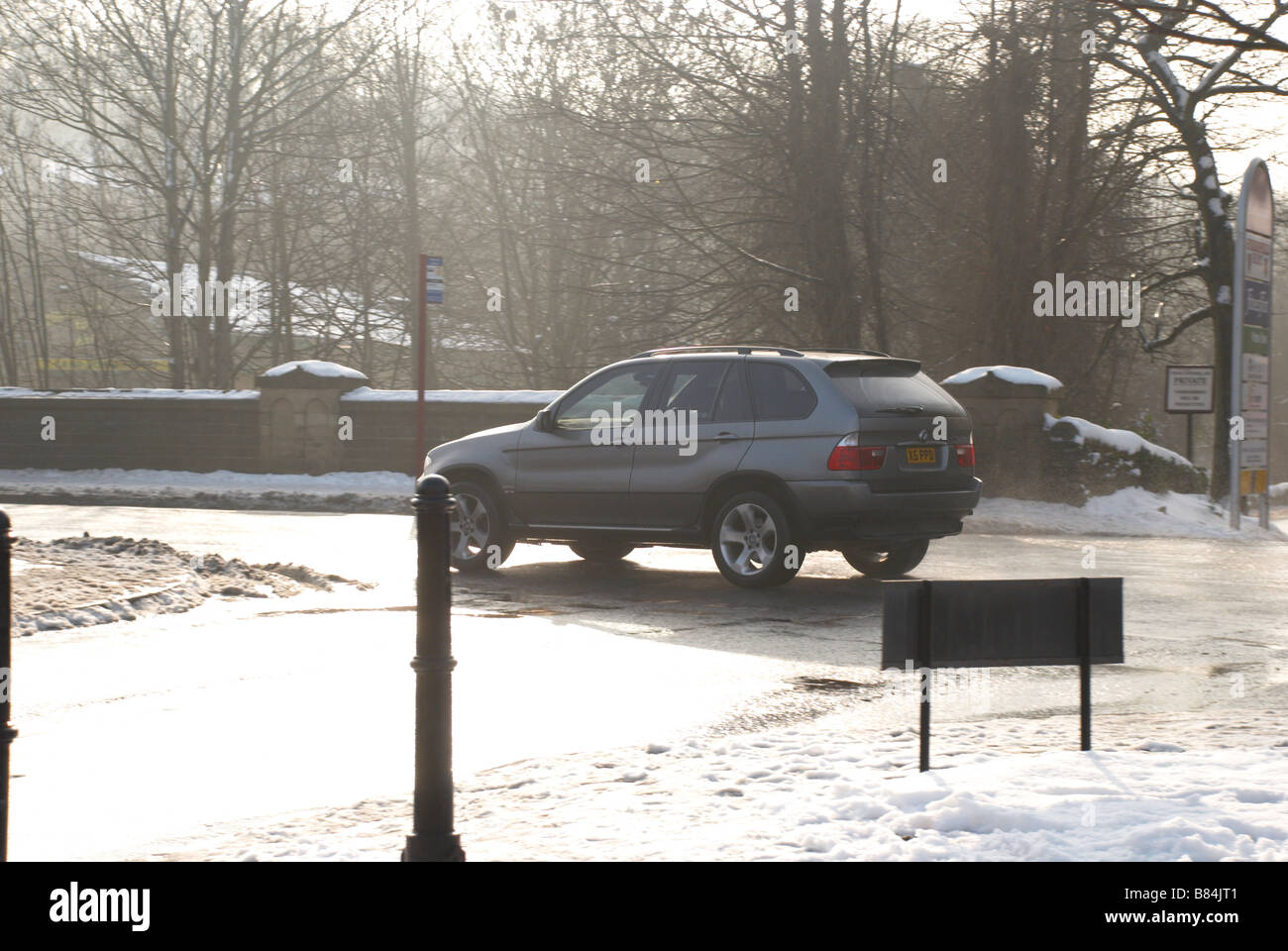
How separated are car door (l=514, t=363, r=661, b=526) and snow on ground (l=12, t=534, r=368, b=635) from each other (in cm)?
173

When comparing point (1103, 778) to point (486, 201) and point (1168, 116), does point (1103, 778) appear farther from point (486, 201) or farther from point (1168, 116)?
point (486, 201)

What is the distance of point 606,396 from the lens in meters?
11.5

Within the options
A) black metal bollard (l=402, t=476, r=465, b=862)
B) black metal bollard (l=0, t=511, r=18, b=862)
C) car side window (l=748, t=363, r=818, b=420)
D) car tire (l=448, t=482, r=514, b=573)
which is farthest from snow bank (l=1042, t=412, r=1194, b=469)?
black metal bollard (l=0, t=511, r=18, b=862)

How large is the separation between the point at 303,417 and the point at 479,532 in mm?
12113

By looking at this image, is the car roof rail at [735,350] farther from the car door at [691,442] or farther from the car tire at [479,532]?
the car tire at [479,532]

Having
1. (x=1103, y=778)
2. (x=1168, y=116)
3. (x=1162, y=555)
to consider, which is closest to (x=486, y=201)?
(x=1168, y=116)

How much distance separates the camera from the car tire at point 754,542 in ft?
34.3

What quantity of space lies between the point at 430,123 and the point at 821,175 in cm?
1761

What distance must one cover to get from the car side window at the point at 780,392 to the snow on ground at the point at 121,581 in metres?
3.30

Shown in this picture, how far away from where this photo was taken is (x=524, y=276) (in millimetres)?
35562

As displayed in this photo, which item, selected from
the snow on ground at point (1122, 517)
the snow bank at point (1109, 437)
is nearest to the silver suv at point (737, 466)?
the snow on ground at point (1122, 517)
